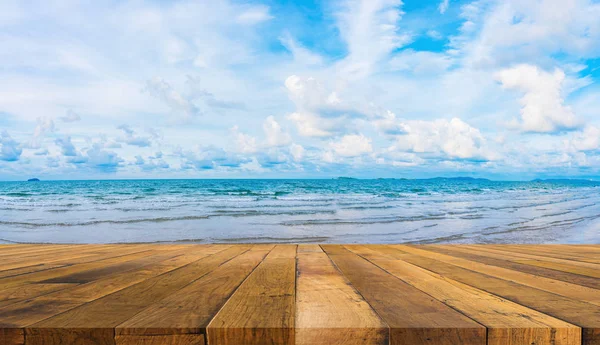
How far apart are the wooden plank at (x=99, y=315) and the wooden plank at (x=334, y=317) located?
1.71 ft

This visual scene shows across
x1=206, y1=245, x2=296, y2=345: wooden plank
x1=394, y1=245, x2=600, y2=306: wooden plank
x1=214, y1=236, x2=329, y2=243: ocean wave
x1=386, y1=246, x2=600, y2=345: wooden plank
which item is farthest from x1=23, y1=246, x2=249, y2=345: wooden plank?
x1=214, y1=236, x2=329, y2=243: ocean wave

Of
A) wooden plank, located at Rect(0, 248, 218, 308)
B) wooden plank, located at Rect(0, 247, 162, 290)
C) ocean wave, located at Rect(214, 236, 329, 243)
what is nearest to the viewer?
wooden plank, located at Rect(0, 248, 218, 308)

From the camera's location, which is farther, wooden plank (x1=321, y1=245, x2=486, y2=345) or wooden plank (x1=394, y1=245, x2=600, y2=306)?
wooden plank (x1=394, y1=245, x2=600, y2=306)

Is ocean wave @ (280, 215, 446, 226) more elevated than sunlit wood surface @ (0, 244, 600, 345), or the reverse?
sunlit wood surface @ (0, 244, 600, 345)

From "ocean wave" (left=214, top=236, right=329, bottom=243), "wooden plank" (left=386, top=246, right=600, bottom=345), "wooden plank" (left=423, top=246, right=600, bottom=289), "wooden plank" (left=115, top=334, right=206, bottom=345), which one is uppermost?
"wooden plank" (left=115, top=334, right=206, bottom=345)

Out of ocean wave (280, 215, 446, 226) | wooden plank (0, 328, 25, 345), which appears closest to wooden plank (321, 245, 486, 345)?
wooden plank (0, 328, 25, 345)

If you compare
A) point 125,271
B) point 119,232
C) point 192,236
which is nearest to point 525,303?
point 125,271

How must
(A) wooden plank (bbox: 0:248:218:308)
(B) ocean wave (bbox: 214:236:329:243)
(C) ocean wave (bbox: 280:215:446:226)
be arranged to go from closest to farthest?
(A) wooden plank (bbox: 0:248:218:308), (B) ocean wave (bbox: 214:236:329:243), (C) ocean wave (bbox: 280:215:446:226)

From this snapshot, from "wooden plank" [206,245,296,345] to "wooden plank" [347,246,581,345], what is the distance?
551mm

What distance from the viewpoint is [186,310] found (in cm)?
110

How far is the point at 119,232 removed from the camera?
9422 millimetres

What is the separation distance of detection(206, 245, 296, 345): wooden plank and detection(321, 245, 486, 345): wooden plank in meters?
0.29

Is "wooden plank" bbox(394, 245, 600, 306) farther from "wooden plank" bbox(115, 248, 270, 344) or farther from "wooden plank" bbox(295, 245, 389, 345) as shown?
"wooden plank" bbox(115, 248, 270, 344)

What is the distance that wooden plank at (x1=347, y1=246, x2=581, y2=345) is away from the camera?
94 centimetres
